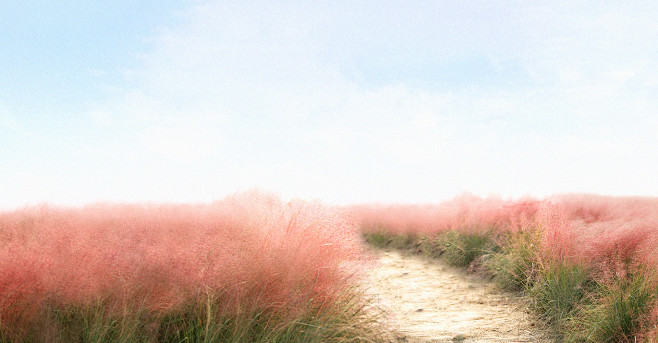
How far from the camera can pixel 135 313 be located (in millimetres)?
2229

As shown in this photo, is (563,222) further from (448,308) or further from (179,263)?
(179,263)

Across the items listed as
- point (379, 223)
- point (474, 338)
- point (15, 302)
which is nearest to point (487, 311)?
point (474, 338)

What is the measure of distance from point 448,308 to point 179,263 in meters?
3.64

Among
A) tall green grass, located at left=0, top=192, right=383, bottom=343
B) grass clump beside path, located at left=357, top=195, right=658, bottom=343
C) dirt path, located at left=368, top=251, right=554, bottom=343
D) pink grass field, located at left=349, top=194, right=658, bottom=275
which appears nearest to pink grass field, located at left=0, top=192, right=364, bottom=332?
tall green grass, located at left=0, top=192, right=383, bottom=343

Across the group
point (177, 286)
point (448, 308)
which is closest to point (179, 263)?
point (177, 286)

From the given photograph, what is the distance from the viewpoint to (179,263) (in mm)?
2215

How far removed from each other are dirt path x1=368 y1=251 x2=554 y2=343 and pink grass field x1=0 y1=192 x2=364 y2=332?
848 mm

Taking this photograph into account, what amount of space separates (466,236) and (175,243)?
6.04 metres

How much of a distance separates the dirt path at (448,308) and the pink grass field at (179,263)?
0.85 meters

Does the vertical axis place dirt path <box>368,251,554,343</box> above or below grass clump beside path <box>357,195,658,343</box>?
below

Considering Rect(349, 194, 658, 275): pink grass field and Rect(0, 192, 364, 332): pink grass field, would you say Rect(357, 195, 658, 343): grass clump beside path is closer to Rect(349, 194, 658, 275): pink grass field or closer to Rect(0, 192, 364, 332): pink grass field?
Rect(349, 194, 658, 275): pink grass field

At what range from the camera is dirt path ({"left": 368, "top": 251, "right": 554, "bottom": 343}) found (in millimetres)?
3885

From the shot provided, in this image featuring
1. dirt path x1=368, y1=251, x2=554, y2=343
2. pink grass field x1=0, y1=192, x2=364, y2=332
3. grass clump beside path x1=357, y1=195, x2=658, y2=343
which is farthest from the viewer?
dirt path x1=368, y1=251, x2=554, y2=343

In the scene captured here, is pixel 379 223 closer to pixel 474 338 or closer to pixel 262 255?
pixel 474 338
